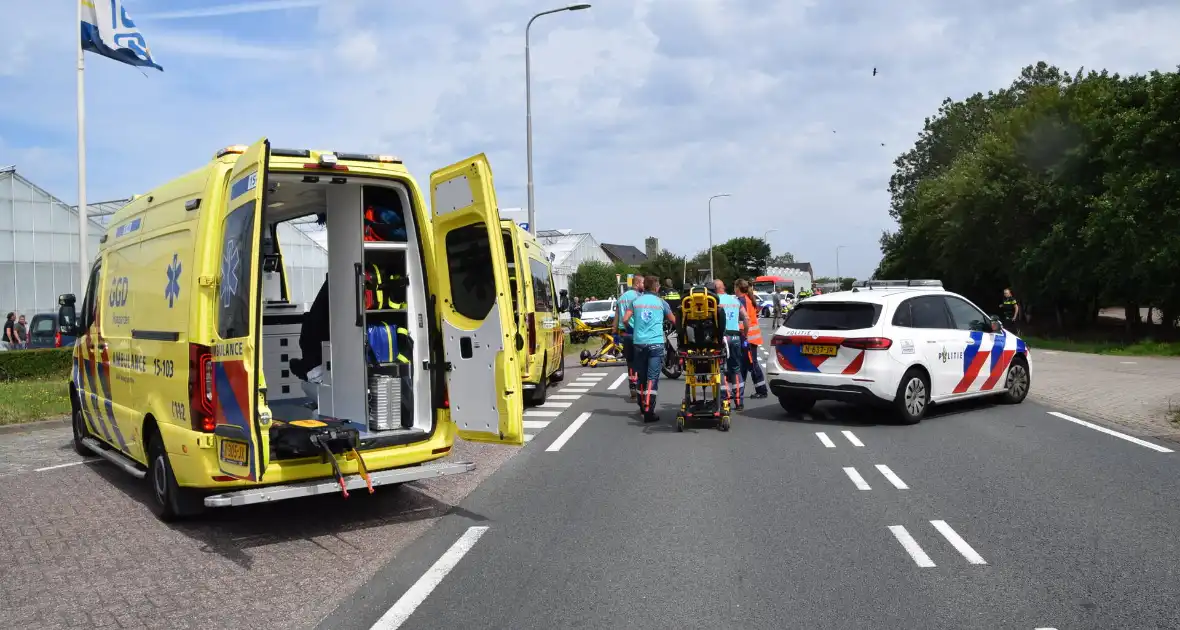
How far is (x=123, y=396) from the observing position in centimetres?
763

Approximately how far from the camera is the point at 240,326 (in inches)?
233

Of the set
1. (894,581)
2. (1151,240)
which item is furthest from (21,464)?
(1151,240)

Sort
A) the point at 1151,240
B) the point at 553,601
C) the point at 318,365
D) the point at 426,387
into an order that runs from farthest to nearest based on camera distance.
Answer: the point at 1151,240 < the point at 318,365 < the point at 426,387 < the point at 553,601

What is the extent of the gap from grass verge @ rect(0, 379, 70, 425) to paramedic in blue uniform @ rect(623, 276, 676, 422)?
8097mm

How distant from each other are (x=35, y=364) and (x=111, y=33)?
6.79 m

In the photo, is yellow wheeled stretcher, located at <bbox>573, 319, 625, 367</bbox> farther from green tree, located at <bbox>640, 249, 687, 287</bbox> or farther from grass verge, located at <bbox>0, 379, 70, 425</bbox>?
green tree, located at <bbox>640, 249, 687, 287</bbox>

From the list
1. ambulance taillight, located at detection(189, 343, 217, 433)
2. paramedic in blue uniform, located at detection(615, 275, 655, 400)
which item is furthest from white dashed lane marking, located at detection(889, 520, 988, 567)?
paramedic in blue uniform, located at detection(615, 275, 655, 400)

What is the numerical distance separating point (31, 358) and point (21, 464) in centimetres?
985

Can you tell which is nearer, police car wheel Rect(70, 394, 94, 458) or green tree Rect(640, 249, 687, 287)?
police car wheel Rect(70, 394, 94, 458)

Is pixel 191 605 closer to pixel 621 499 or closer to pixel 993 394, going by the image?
pixel 621 499

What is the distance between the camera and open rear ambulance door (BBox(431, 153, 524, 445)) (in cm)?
665

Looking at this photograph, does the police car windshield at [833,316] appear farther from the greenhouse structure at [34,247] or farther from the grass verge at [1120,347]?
Result: the greenhouse structure at [34,247]

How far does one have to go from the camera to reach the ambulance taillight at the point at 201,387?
606 centimetres

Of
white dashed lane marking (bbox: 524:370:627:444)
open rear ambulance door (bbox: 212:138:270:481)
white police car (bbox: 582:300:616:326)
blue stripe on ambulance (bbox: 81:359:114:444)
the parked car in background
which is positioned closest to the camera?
open rear ambulance door (bbox: 212:138:270:481)
